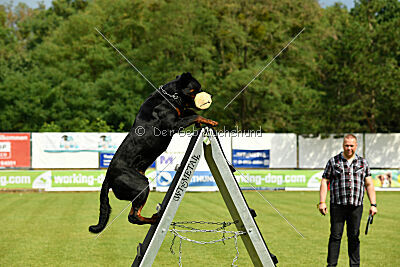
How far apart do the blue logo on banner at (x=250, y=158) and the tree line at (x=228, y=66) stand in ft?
13.8

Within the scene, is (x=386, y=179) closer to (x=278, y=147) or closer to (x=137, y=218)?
(x=278, y=147)

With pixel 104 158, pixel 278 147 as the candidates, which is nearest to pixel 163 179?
pixel 104 158

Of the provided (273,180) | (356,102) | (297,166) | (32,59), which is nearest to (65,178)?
A: (273,180)

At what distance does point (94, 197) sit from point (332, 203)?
55.0ft

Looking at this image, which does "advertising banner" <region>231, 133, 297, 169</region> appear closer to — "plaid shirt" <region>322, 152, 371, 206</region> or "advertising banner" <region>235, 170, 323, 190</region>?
"advertising banner" <region>235, 170, 323, 190</region>

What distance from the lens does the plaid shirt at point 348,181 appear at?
7.29 meters

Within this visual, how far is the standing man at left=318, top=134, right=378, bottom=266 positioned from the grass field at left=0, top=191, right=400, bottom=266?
1.68 metres

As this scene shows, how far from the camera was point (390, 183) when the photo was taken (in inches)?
1040

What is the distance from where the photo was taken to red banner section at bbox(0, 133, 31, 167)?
28516mm

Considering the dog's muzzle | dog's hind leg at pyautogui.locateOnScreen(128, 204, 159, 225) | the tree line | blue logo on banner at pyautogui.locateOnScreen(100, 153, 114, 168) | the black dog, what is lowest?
blue logo on banner at pyautogui.locateOnScreen(100, 153, 114, 168)

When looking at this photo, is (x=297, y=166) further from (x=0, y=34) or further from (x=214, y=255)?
(x=0, y=34)

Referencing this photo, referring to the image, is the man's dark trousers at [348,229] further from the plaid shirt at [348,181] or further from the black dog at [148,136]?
the black dog at [148,136]

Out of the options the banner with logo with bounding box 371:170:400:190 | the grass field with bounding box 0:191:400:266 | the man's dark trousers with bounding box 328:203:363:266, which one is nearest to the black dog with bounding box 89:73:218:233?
the man's dark trousers with bounding box 328:203:363:266

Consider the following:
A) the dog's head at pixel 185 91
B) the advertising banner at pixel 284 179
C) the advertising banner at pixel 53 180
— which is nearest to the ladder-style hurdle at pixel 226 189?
the dog's head at pixel 185 91
